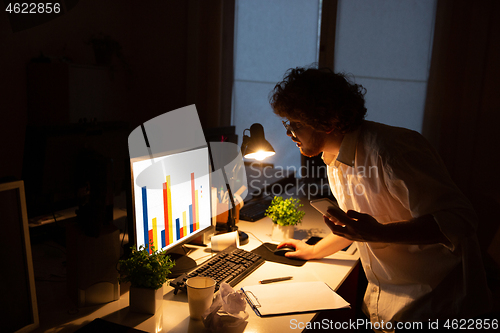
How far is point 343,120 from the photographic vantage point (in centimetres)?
133

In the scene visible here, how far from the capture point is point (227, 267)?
4.45 ft

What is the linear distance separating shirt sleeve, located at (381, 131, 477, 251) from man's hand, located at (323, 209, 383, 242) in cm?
12

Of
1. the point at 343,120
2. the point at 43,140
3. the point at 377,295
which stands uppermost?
the point at 343,120

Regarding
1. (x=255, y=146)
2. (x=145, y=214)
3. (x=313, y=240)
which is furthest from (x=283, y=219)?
(x=145, y=214)

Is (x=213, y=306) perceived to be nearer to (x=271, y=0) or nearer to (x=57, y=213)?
(x=57, y=213)

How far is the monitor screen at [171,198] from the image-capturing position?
1.18m

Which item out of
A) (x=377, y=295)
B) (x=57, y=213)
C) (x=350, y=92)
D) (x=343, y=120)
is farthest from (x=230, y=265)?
(x=57, y=213)

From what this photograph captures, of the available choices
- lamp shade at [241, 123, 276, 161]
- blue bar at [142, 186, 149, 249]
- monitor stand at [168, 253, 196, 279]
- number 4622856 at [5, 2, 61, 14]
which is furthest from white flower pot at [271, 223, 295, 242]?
number 4622856 at [5, 2, 61, 14]

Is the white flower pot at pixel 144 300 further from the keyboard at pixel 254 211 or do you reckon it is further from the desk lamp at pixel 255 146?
the keyboard at pixel 254 211

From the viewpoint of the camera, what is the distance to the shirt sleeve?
3.48 ft

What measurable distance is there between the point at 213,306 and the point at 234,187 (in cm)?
104

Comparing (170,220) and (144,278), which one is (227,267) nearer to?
(170,220)

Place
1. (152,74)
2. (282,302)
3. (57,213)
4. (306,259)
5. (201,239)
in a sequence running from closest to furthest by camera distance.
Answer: (282,302)
(306,259)
(201,239)
(57,213)
(152,74)

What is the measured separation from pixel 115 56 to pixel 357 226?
12.2 feet
